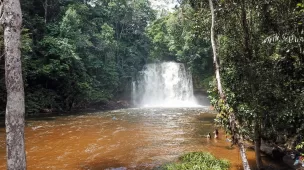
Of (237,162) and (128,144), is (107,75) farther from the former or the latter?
(237,162)

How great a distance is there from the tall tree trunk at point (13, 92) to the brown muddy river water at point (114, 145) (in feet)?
17.0

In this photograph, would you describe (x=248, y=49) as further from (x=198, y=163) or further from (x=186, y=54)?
(x=186, y=54)

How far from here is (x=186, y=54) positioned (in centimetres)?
3503

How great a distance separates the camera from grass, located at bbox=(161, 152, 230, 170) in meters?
8.18

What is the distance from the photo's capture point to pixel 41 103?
1007 inches

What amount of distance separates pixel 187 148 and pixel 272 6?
6.78 metres

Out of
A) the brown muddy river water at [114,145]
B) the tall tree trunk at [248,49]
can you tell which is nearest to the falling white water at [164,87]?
the brown muddy river water at [114,145]

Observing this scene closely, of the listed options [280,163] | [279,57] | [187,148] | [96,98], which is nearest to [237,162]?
[280,163]

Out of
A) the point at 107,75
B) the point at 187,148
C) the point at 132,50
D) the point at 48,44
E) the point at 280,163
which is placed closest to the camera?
the point at 280,163

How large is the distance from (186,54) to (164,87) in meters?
6.02

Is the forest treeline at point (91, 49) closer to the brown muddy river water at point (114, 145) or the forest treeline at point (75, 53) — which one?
the forest treeline at point (75, 53)

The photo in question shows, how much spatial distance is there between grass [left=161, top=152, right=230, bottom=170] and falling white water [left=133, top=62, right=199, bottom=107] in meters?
26.8

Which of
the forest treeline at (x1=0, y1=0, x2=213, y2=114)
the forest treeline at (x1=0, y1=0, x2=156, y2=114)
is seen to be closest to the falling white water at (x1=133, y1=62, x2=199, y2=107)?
the forest treeline at (x1=0, y1=0, x2=213, y2=114)

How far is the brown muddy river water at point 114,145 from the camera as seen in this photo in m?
9.66
